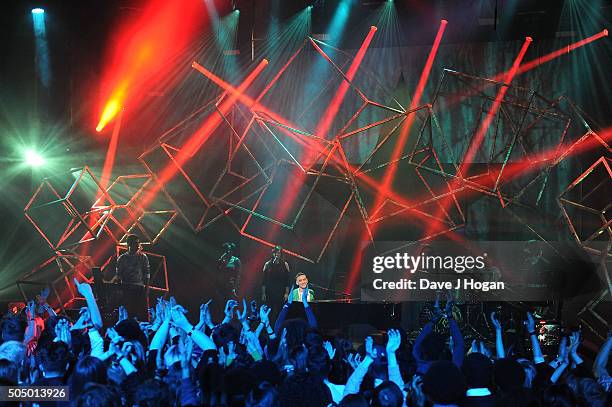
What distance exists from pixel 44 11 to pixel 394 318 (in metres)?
8.93

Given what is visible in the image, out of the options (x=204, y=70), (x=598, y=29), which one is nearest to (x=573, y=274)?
(x=598, y=29)

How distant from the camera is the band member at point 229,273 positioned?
13766mm

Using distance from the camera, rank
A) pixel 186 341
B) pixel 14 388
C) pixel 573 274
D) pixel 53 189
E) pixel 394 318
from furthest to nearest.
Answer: pixel 53 189 → pixel 573 274 → pixel 394 318 → pixel 186 341 → pixel 14 388

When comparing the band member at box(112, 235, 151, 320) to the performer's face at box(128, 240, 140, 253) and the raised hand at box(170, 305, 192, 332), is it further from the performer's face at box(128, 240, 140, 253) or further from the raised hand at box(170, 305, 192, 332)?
the raised hand at box(170, 305, 192, 332)

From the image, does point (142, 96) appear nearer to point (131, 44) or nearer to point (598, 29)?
point (131, 44)

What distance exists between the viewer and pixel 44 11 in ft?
48.5

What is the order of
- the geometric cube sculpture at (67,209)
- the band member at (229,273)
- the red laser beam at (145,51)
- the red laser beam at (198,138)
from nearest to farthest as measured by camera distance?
the band member at (229,273) < the geometric cube sculpture at (67,209) < the red laser beam at (198,138) < the red laser beam at (145,51)

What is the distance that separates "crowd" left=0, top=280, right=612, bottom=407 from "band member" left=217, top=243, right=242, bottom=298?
26.4 feet

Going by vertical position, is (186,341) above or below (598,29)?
below

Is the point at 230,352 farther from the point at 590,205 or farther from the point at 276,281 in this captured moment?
the point at 590,205

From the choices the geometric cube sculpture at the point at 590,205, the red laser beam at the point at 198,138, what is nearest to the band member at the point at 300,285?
the red laser beam at the point at 198,138

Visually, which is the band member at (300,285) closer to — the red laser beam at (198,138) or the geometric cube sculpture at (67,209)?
the red laser beam at (198,138)

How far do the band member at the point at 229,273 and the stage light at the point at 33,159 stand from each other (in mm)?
4246

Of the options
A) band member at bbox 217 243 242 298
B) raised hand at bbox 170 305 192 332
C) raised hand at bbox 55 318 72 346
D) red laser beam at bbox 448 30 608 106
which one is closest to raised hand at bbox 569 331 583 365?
raised hand at bbox 170 305 192 332
